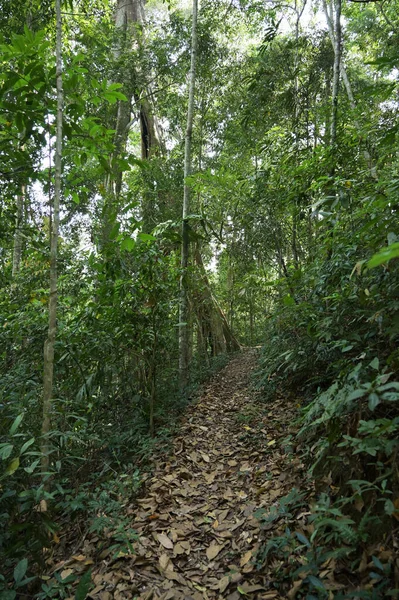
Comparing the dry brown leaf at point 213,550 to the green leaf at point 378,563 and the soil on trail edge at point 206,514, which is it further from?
the green leaf at point 378,563

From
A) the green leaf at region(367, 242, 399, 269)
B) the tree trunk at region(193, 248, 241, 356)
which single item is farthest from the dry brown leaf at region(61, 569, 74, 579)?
the tree trunk at region(193, 248, 241, 356)

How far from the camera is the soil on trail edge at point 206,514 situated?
7.54ft

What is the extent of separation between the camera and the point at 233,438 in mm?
4305

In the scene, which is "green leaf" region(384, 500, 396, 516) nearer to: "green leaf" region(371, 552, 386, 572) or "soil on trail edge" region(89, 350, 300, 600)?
"green leaf" region(371, 552, 386, 572)

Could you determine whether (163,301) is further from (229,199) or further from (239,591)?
(229,199)

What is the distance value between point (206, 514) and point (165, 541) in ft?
1.42

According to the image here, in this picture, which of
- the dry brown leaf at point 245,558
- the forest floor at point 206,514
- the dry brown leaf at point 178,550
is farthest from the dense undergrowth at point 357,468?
the dry brown leaf at point 178,550

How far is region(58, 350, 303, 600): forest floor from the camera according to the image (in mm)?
2305

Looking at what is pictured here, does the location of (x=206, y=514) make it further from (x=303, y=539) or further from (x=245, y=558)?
(x=303, y=539)

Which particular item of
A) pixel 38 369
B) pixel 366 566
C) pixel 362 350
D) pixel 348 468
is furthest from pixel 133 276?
pixel 366 566

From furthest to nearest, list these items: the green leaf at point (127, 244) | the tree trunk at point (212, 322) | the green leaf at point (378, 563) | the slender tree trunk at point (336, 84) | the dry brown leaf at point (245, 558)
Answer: the tree trunk at point (212, 322), the slender tree trunk at point (336, 84), the green leaf at point (127, 244), the dry brown leaf at point (245, 558), the green leaf at point (378, 563)

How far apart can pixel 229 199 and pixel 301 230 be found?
1868mm

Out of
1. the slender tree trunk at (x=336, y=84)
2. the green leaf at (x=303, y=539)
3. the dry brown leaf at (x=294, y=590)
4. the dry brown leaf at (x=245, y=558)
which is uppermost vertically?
the slender tree trunk at (x=336, y=84)

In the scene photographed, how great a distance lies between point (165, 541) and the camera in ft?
8.91
